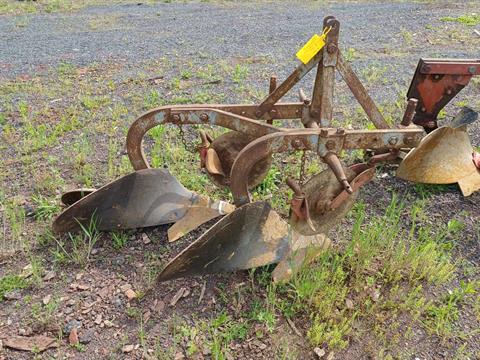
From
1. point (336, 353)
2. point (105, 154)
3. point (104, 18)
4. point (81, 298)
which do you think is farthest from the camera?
point (104, 18)

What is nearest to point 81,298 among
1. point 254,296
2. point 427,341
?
point 254,296

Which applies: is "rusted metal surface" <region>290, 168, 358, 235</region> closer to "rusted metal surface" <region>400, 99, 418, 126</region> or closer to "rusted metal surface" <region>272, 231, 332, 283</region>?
"rusted metal surface" <region>272, 231, 332, 283</region>

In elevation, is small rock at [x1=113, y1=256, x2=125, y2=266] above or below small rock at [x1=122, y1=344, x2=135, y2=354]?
above

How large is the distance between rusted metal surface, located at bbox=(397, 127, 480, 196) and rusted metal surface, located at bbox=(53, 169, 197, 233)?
5.87 ft

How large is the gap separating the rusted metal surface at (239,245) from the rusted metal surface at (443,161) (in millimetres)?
1378

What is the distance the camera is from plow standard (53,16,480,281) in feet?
7.82

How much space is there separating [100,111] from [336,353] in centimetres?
354

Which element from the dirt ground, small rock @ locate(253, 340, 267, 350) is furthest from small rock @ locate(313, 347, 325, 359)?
small rock @ locate(253, 340, 267, 350)

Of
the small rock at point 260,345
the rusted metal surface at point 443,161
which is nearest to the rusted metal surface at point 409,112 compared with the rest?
the rusted metal surface at point 443,161

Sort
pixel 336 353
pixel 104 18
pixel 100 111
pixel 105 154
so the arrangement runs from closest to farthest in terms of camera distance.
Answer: pixel 336 353
pixel 105 154
pixel 100 111
pixel 104 18

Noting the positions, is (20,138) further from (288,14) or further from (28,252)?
(288,14)

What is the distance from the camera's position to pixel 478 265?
2717mm

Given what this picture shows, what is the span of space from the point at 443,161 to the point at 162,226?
224 centimetres

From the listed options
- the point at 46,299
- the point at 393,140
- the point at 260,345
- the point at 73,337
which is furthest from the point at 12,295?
the point at 393,140
